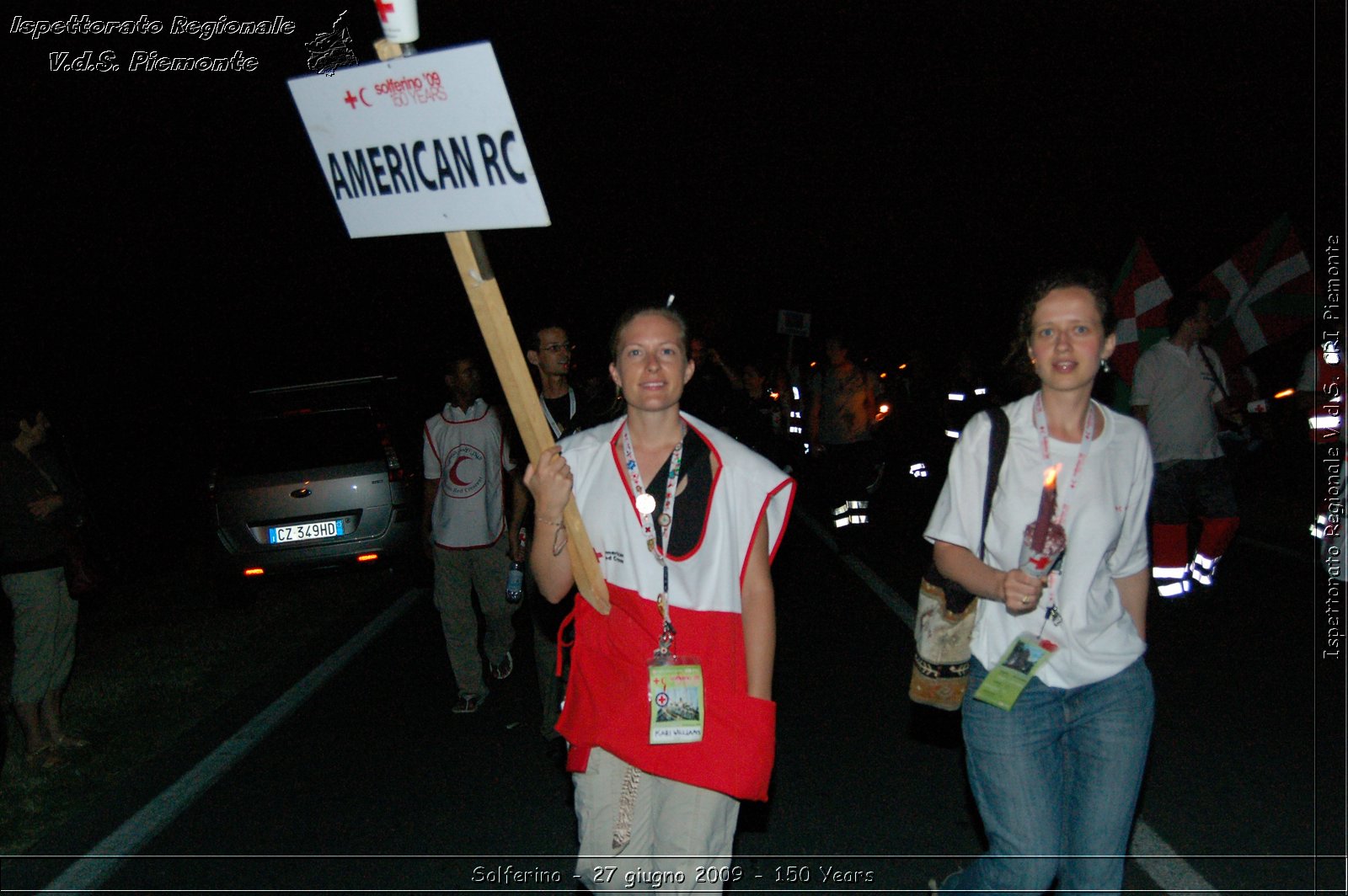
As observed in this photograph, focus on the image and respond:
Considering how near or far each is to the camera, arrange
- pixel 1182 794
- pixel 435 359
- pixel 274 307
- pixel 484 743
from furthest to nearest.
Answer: pixel 435 359
pixel 274 307
pixel 484 743
pixel 1182 794

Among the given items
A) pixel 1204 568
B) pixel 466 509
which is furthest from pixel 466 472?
pixel 1204 568

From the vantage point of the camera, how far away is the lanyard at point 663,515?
309cm

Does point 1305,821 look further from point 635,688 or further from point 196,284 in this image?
point 196,284

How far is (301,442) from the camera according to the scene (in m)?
9.98

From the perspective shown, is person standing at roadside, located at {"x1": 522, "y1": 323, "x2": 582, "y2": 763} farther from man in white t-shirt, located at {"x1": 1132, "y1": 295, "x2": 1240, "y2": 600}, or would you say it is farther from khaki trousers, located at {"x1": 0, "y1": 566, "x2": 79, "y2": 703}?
man in white t-shirt, located at {"x1": 1132, "y1": 295, "x2": 1240, "y2": 600}

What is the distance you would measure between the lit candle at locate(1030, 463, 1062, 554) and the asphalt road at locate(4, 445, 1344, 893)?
2.40ft

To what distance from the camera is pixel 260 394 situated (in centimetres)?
1044

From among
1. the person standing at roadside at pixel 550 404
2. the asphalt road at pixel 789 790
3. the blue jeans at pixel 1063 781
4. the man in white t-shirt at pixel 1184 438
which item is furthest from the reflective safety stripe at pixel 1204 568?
the blue jeans at pixel 1063 781

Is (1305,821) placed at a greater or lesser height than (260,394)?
lesser

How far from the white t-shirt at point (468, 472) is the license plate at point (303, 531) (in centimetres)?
332

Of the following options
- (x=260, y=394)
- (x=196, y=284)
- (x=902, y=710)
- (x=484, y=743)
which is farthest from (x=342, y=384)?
(x=196, y=284)

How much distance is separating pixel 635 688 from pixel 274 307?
24664 millimetres

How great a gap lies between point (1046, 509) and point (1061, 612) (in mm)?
284

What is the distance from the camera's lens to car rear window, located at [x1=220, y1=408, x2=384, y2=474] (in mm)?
9867
